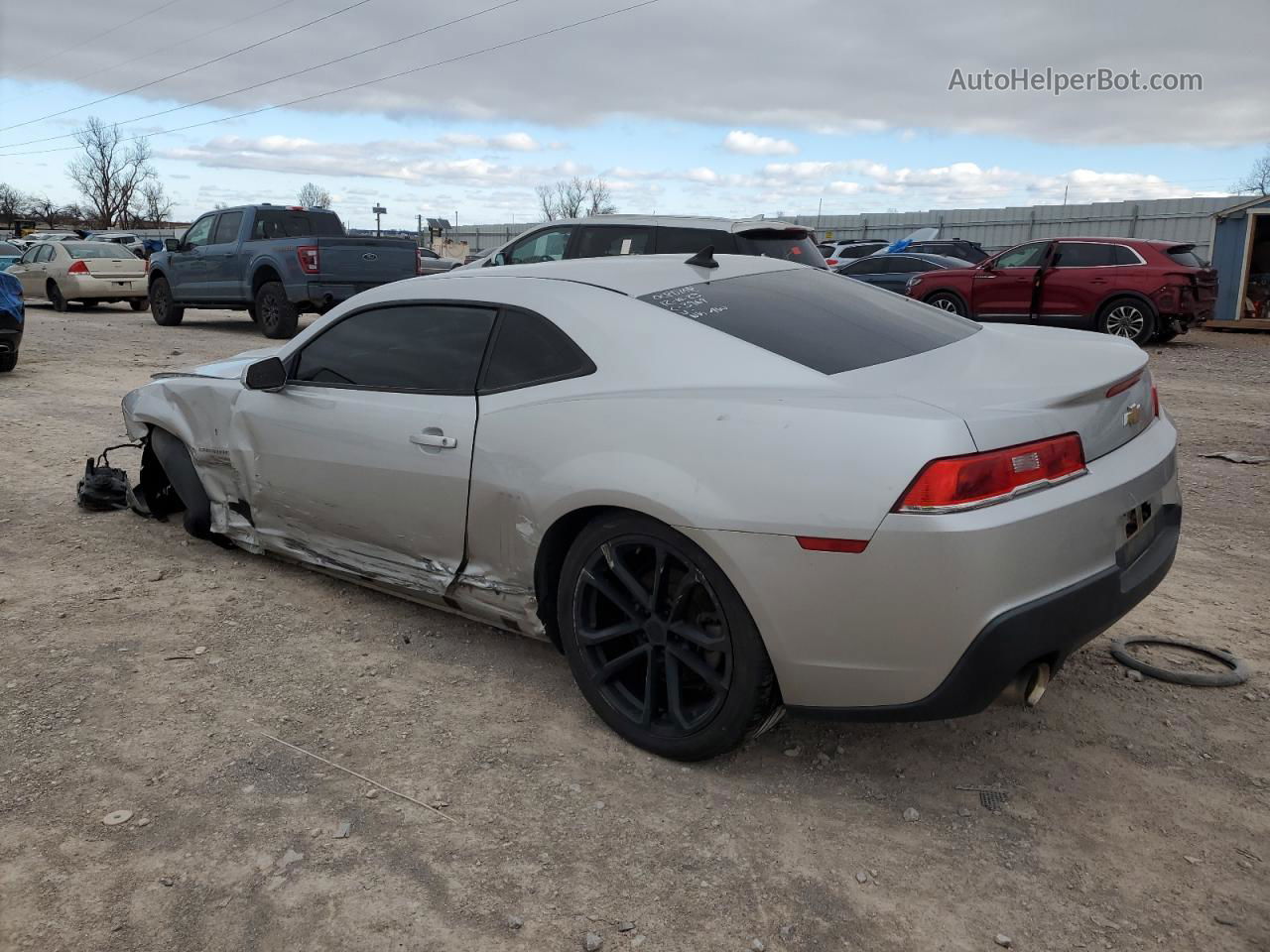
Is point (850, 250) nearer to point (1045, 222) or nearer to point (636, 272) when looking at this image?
point (1045, 222)

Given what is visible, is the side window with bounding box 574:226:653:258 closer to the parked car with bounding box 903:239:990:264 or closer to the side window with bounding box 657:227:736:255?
the side window with bounding box 657:227:736:255

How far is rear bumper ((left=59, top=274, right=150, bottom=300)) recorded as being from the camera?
19.4m

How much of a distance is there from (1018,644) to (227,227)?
15.4 metres

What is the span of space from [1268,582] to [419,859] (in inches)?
154

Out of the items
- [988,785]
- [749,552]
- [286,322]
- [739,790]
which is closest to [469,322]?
[749,552]

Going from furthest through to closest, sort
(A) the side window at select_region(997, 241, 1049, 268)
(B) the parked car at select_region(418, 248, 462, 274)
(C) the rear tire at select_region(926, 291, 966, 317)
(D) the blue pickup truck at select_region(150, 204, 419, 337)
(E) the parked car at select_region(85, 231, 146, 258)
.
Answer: (E) the parked car at select_region(85, 231, 146, 258) → (B) the parked car at select_region(418, 248, 462, 274) → (C) the rear tire at select_region(926, 291, 966, 317) → (A) the side window at select_region(997, 241, 1049, 268) → (D) the blue pickup truck at select_region(150, 204, 419, 337)

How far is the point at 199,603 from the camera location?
4.31 m

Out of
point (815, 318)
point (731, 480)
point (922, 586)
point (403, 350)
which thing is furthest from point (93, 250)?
point (922, 586)

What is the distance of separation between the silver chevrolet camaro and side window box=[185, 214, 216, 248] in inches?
514

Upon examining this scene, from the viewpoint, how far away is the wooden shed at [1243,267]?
59.1 ft

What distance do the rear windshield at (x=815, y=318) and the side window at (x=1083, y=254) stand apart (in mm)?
12511

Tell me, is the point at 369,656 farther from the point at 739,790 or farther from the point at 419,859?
the point at 739,790

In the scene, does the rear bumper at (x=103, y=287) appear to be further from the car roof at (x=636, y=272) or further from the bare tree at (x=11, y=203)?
the bare tree at (x=11, y=203)

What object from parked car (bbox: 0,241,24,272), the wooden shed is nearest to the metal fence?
Answer: the wooden shed
